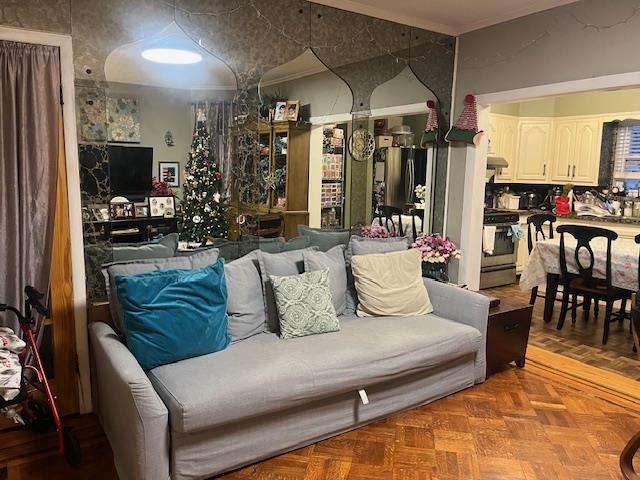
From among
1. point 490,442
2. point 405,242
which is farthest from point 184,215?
point 490,442

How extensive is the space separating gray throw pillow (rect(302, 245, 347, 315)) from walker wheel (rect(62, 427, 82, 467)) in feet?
5.32

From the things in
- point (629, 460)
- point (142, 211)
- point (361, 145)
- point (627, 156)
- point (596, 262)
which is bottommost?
point (629, 460)

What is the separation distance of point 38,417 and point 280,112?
241cm

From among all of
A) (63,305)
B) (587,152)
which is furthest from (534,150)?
(63,305)

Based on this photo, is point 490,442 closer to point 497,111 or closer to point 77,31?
point 77,31

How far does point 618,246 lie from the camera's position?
4.55 m

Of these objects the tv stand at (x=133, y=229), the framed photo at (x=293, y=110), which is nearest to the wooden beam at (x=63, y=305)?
the tv stand at (x=133, y=229)

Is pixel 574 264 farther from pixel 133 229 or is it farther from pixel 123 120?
pixel 123 120

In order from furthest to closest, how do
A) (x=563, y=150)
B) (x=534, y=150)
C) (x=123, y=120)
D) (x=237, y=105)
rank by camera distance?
(x=534, y=150) < (x=563, y=150) < (x=237, y=105) < (x=123, y=120)

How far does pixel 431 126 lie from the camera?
4.50 meters

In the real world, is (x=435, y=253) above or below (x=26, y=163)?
below

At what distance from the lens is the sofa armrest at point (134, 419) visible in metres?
2.14

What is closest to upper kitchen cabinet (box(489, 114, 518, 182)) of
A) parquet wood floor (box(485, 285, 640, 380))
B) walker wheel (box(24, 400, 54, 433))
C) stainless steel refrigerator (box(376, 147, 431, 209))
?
parquet wood floor (box(485, 285, 640, 380))

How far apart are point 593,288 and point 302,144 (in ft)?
9.55
